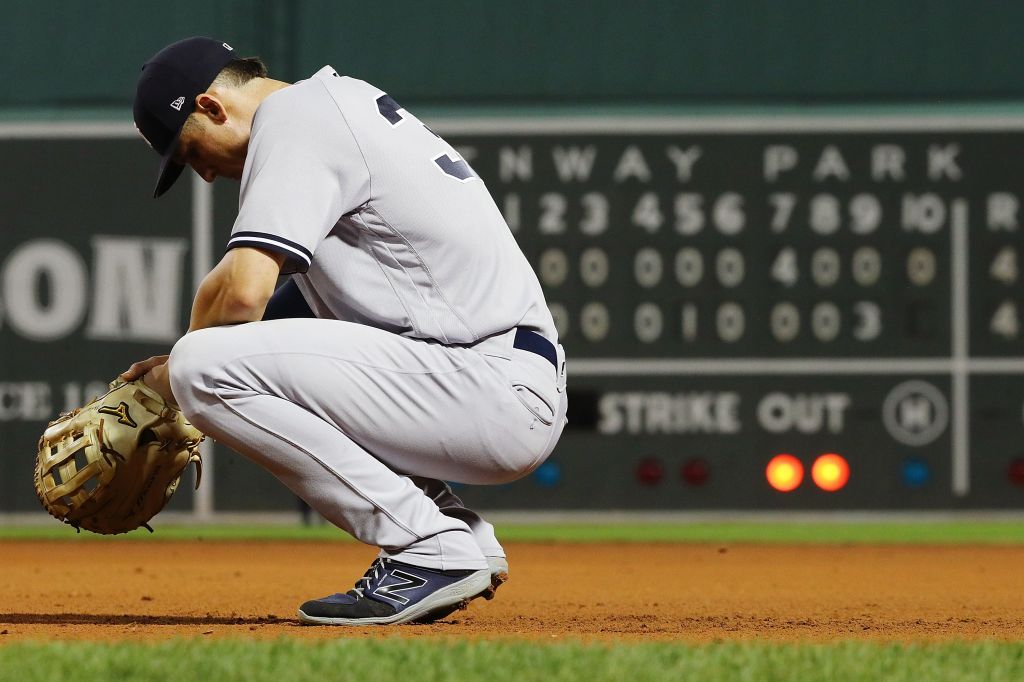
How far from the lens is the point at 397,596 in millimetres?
3412

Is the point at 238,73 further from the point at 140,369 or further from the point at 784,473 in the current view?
the point at 784,473

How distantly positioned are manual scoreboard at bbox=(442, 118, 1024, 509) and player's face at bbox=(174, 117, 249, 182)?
329 cm

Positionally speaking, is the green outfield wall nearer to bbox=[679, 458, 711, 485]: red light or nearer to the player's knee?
bbox=[679, 458, 711, 485]: red light

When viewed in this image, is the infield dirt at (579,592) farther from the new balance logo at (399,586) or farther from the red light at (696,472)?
the red light at (696,472)

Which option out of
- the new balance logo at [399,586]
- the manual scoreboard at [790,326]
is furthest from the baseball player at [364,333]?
the manual scoreboard at [790,326]

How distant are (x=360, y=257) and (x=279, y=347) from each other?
0.87 feet

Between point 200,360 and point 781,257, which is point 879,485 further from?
point 200,360

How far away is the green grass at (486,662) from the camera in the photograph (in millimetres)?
2650

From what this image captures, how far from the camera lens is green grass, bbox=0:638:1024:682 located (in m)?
2.65

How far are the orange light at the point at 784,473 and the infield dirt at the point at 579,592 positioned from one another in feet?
1.00

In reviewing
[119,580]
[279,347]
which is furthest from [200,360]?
[119,580]

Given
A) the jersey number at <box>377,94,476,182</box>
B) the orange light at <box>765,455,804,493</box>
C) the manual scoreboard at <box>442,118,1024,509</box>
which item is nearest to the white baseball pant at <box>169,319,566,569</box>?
the jersey number at <box>377,94,476,182</box>

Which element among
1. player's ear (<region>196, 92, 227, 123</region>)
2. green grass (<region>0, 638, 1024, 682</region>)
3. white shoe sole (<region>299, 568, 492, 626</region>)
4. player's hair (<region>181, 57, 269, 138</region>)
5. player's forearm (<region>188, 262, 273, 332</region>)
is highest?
player's hair (<region>181, 57, 269, 138</region>)

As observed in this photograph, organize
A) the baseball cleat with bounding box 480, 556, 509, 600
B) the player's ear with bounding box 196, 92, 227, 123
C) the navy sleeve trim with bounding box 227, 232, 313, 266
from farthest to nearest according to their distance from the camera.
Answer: the baseball cleat with bounding box 480, 556, 509, 600 < the player's ear with bounding box 196, 92, 227, 123 < the navy sleeve trim with bounding box 227, 232, 313, 266
